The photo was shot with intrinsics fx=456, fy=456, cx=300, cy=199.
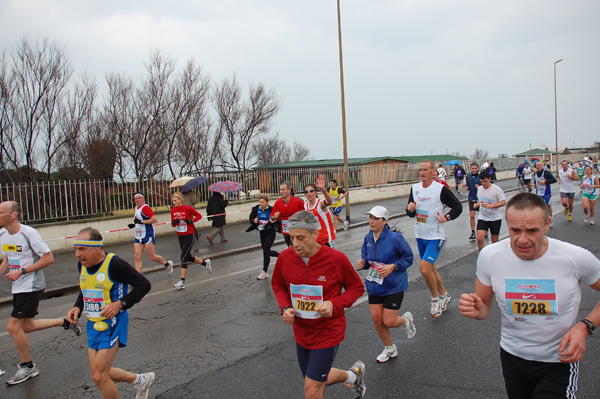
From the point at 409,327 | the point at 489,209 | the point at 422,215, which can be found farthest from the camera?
the point at 489,209

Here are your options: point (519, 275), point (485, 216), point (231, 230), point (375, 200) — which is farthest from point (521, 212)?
point (375, 200)

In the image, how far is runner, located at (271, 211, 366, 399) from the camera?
3.44 meters

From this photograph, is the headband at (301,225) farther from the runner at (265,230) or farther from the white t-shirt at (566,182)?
the white t-shirt at (566,182)

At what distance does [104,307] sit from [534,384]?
10.7 ft

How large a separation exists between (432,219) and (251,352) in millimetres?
3032

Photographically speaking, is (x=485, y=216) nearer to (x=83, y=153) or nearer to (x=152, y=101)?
(x=83, y=153)

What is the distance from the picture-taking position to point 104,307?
12.7ft

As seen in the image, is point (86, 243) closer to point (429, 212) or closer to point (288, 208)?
point (429, 212)

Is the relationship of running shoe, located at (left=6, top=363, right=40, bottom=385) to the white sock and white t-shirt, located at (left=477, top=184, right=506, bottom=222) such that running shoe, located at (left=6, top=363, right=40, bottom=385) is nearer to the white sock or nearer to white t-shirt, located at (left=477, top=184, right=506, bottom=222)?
the white sock

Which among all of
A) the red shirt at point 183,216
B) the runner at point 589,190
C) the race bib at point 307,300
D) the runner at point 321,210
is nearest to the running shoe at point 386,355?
the race bib at point 307,300

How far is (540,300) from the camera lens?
256 centimetres

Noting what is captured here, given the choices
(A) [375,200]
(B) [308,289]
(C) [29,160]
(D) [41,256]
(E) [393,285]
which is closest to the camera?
(B) [308,289]

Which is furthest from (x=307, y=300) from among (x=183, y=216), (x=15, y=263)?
(x=183, y=216)

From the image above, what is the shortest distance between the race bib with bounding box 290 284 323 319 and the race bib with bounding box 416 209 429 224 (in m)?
3.36
